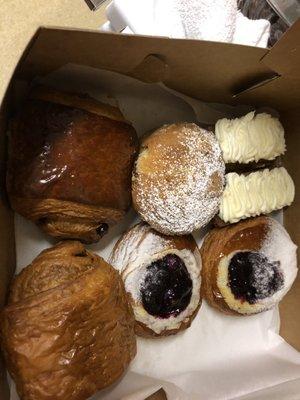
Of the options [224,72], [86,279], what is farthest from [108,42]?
[86,279]

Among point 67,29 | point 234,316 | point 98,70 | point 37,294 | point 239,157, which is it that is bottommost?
point 234,316

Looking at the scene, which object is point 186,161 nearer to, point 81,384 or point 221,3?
point 221,3

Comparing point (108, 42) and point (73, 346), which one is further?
point (73, 346)

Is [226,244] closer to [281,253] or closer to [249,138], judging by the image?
[281,253]

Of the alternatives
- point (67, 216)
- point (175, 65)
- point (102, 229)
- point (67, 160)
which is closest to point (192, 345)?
point (102, 229)

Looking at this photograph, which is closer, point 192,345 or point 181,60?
point 181,60

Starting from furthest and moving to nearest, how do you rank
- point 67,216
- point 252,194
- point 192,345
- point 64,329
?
point 192,345 → point 252,194 → point 67,216 → point 64,329

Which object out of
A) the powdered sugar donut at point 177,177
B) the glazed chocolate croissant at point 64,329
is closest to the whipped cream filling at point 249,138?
the powdered sugar donut at point 177,177
